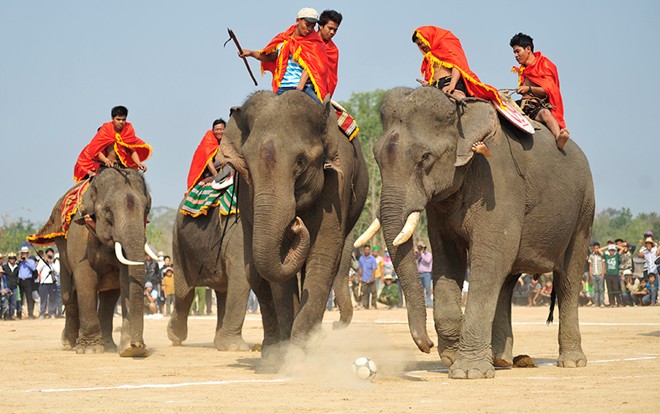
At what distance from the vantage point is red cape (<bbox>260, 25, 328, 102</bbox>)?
1273cm

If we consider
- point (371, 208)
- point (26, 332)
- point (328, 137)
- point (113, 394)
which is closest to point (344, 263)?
point (328, 137)

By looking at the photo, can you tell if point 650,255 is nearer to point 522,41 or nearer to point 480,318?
point 522,41

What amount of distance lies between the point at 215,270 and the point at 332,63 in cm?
545

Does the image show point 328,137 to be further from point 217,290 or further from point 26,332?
point 26,332

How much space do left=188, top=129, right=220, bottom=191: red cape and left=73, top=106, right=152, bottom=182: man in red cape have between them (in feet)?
3.11

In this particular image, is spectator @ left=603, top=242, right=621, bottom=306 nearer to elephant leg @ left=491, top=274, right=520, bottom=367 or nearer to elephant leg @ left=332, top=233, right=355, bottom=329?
elephant leg @ left=332, top=233, right=355, bottom=329

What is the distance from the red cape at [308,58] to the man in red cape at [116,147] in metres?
5.02

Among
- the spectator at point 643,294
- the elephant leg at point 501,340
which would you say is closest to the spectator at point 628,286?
the spectator at point 643,294

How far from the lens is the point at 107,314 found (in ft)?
58.1

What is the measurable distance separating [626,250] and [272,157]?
2599 centimetres

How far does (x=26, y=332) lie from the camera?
25.2 metres

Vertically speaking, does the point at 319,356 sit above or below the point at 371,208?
below

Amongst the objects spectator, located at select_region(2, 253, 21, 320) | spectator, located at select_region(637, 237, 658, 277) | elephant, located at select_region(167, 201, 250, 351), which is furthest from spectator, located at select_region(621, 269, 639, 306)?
elephant, located at select_region(167, 201, 250, 351)

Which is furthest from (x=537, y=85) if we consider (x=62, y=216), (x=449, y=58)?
(x=62, y=216)
